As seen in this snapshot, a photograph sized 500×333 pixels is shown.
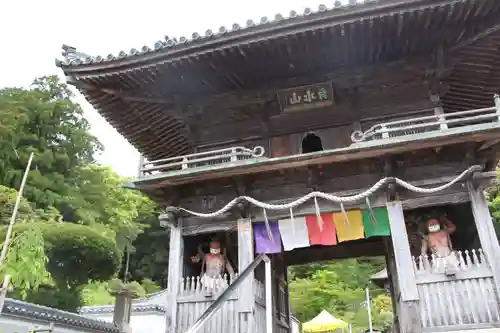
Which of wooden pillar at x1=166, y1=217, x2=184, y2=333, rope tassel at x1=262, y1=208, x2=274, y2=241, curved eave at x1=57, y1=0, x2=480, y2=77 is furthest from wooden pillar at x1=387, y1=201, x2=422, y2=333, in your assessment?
wooden pillar at x1=166, y1=217, x2=184, y2=333

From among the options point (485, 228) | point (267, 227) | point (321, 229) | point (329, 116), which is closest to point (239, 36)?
point (329, 116)

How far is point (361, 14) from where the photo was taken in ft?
24.2

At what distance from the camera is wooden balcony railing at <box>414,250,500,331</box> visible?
6973 mm

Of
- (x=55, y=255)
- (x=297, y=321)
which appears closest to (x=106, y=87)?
(x=55, y=255)

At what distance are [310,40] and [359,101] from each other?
1.96 meters

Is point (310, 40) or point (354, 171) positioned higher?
point (310, 40)

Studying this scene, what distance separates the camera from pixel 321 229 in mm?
8359

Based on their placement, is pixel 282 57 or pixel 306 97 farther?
pixel 306 97

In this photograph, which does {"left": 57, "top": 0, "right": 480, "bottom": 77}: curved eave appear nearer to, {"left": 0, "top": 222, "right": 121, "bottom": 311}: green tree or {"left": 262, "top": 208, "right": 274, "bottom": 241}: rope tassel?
{"left": 262, "top": 208, "right": 274, "bottom": 241}: rope tassel

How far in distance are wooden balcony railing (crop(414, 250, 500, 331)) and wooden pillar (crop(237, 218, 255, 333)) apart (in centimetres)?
A: 294

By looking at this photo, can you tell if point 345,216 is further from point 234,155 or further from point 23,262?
point 23,262

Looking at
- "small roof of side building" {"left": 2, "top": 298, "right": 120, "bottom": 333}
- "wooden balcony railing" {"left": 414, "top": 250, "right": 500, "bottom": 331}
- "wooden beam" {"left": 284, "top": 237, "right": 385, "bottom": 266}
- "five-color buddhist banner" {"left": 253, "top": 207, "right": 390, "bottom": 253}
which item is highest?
"wooden beam" {"left": 284, "top": 237, "right": 385, "bottom": 266}

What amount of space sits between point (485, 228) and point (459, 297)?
1.29 m

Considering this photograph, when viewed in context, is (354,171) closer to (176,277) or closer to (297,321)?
(176,277)
